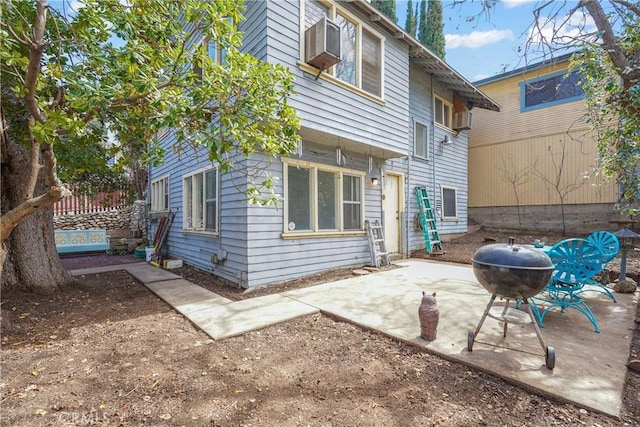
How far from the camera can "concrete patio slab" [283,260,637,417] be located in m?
2.10

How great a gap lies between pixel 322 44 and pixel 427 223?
5623 mm

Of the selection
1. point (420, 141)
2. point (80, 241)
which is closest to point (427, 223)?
point (420, 141)

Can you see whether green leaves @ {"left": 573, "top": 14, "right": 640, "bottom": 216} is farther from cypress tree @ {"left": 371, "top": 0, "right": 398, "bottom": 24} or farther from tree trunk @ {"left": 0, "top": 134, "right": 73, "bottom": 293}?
cypress tree @ {"left": 371, "top": 0, "right": 398, "bottom": 24}

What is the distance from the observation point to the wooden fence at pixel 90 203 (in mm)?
11031

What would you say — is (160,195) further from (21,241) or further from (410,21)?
(410,21)

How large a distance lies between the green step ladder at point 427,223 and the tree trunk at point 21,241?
7.92m

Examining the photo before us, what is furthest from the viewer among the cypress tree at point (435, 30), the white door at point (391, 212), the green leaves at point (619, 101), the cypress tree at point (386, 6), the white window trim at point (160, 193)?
the cypress tree at point (386, 6)

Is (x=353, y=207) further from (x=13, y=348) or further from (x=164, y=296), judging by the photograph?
(x=13, y=348)

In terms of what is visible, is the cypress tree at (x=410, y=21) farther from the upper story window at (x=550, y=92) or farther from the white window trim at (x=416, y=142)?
the white window trim at (x=416, y=142)

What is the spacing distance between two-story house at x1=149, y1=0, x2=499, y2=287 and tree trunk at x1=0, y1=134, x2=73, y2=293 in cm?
247

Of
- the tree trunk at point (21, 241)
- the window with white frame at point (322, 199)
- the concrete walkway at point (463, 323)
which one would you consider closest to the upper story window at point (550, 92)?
the window with white frame at point (322, 199)

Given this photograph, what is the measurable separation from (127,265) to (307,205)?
16.6ft

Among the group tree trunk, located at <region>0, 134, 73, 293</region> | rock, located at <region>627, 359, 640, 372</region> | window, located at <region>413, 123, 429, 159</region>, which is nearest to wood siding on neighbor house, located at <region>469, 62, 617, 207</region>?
window, located at <region>413, 123, 429, 159</region>

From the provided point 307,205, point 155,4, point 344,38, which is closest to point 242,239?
point 307,205
